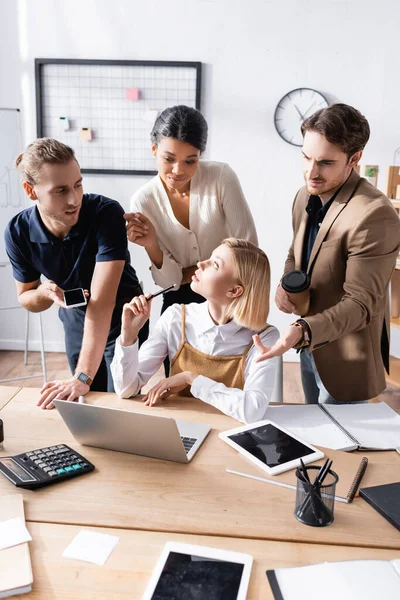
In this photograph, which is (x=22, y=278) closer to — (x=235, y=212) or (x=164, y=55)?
(x=235, y=212)

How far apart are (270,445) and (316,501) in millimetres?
280

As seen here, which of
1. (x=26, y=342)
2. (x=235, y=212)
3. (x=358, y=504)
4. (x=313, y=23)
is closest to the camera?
(x=358, y=504)

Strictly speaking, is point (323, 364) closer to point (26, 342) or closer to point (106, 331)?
point (106, 331)

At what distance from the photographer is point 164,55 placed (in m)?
3.61

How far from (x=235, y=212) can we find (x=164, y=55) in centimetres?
206

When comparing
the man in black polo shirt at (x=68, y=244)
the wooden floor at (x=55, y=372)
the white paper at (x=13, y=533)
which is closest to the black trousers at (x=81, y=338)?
the man in black polo shirt at (x=68, y=244)

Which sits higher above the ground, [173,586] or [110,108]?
[110,108]

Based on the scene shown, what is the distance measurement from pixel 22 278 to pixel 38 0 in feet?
8.55

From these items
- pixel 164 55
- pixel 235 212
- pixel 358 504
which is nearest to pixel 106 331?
pixel 235 212

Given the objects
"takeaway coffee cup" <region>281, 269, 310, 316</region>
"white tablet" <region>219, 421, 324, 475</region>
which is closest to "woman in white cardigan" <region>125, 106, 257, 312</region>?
"takeaway coffee cup" <region>281, 269, 310, 316</region>

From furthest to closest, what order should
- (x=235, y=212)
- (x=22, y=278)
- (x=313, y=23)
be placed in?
(x=313, y=23) → (x=235, y=212) → (x=22, y=278)

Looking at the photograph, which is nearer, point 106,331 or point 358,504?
point 358,504

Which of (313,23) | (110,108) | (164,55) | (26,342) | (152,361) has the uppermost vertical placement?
(313,23)

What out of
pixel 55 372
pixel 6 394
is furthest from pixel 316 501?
pixel 55 372
